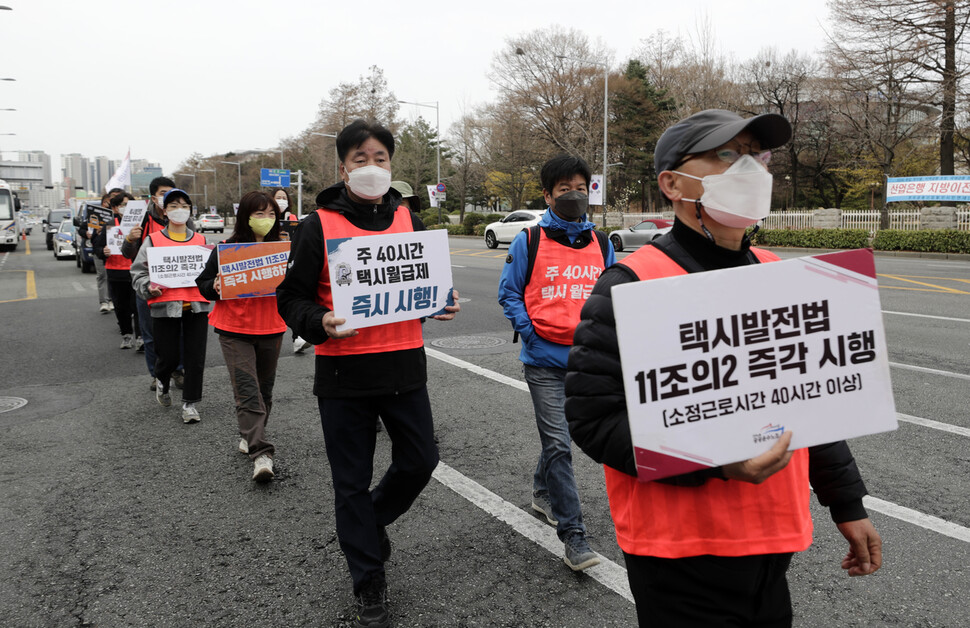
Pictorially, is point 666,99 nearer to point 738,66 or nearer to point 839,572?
point 738,66

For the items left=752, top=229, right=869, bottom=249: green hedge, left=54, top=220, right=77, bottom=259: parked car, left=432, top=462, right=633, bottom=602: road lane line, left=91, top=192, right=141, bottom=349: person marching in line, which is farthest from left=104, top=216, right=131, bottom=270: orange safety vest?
left=752, top=229, right=869, bottom=249: green hedge

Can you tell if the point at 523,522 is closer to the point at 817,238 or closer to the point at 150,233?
the point at 150,233

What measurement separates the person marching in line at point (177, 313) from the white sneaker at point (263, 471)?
1.69 m

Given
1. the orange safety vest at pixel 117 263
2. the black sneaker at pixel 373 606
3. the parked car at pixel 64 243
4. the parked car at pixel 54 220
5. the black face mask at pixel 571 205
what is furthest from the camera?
the parked car at pixel 54 220

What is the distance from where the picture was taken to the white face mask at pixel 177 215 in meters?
6.30

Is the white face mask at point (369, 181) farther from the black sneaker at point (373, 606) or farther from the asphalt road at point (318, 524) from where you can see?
the asphalt road at point (318, 524)

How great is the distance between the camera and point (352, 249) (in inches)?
122

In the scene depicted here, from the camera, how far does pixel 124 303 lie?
31.5 feet

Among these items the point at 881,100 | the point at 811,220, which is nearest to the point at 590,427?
the point at 811,220

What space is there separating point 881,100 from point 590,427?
121 feet

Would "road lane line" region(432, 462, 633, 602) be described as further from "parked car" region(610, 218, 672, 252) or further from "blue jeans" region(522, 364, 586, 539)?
"parked car" region(610, 218, 672, 252)

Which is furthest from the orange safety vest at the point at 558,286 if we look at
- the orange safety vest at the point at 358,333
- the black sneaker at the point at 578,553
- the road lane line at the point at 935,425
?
the road lane line at the point at 935,425

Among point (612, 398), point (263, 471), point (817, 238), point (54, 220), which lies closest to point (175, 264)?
point (263, 471)

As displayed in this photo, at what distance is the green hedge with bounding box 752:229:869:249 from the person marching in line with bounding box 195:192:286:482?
965 inches
